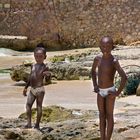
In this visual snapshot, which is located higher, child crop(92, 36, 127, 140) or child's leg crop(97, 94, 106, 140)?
child crop(92, 36, 127, 140)

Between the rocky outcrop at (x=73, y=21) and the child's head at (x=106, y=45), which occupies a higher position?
the child's head at (x=106, y=45)

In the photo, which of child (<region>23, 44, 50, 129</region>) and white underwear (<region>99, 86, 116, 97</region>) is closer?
white underwear (<region>99, 86, 116, 97</region>)

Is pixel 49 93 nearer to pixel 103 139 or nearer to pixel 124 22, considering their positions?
pixel 103 139

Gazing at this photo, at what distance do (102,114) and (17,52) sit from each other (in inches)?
720

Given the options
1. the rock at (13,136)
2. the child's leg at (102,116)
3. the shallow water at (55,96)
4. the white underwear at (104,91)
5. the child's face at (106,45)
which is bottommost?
the shallow water at (55,96)

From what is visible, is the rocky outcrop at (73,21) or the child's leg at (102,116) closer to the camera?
the child's leg at (102,116)

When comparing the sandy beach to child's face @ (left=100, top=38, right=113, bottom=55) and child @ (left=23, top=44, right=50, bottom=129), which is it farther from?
child's face @ (left=100, top=38, right=113, bottom=55)

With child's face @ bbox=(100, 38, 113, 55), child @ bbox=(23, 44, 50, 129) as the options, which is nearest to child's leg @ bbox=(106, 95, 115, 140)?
child's face @ bbox=(100, 38, 113, 55)

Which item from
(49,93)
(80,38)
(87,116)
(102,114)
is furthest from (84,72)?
(80,38)

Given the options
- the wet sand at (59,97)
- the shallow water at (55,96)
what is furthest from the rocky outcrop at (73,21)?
the shallow water at (55,96)

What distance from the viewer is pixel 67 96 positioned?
40.3 ft

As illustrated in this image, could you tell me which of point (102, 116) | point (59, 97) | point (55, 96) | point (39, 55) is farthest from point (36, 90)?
point (55, 96)

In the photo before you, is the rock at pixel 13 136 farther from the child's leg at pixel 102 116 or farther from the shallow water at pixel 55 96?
the shallow water at pixel 55 96

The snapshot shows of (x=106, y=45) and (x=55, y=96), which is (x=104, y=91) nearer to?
(x=106, y=45)
